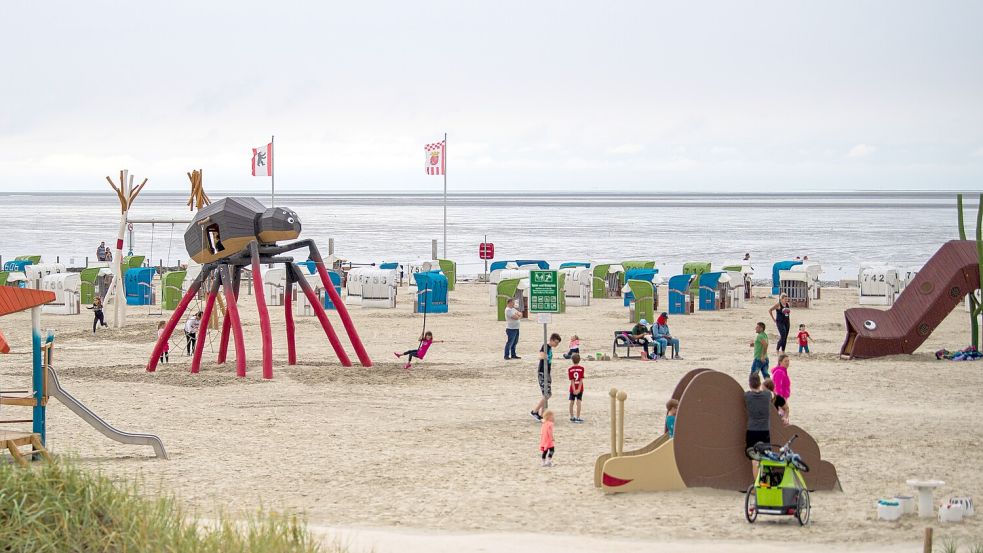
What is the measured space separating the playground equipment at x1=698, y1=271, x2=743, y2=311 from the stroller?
2499 centimetres

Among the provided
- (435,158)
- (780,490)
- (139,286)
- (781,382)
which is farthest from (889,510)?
(435,158)

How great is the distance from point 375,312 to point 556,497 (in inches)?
959

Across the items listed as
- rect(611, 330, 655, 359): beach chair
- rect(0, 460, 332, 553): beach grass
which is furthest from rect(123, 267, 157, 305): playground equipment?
rect(0, 460, 332, 553): beach grass

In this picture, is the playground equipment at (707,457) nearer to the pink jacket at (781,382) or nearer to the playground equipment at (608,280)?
the pink jacket at (781,382)

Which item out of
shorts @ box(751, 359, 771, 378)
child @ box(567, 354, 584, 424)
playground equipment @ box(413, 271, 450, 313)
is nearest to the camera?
child @ box(567, 354, 584, 424)

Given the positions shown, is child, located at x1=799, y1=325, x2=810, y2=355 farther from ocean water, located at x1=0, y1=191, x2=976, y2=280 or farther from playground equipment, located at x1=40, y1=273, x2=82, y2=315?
ocean water, located at x1=0, y1=191, x2=976, y2=280

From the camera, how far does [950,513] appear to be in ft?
40.3

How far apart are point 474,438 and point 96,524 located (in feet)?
25.2

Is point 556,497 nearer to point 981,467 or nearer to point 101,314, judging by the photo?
point 981,467

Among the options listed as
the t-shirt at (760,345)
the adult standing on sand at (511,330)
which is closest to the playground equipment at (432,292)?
the adult standing on sand at (511,330)

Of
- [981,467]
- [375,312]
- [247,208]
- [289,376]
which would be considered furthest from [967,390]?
[375,312]

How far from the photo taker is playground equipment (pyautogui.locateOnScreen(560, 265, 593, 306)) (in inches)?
1537

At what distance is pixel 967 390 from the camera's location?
2131 cm

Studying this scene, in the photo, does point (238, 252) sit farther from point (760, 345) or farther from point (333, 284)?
point (333, 284)
